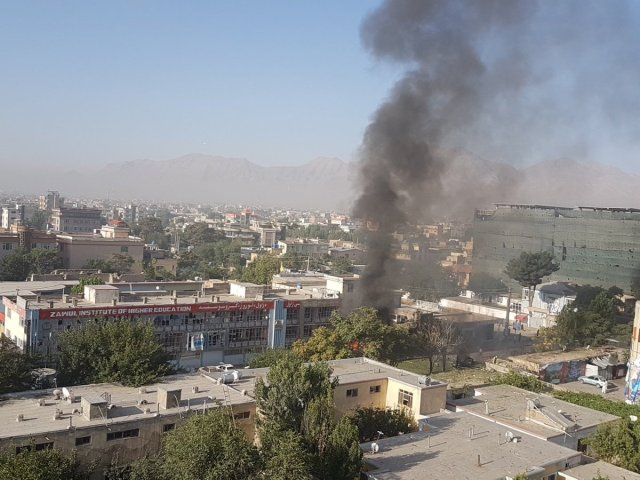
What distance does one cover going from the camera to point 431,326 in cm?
2839

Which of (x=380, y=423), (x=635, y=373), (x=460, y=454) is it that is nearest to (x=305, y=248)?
(x=635, y=373)

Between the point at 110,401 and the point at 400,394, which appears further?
the point at 400,394

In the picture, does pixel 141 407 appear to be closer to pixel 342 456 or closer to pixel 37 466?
pixel 37 466

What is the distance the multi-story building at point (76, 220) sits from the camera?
3664 inches

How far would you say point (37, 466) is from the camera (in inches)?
393

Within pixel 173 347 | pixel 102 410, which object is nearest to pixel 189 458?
pixel 102 410

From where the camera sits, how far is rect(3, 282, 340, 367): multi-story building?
77.5ft

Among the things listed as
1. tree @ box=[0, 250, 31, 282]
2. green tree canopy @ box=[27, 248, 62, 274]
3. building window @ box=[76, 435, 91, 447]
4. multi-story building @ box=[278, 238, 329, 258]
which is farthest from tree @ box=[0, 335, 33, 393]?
multi-story building @ box=[278, 238, 329, 258]

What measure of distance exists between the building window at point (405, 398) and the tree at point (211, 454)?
21.4 ft

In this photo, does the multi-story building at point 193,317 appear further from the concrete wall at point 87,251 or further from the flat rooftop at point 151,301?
the concrete wall at point 87,251

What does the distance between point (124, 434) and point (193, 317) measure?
1383 centimetres

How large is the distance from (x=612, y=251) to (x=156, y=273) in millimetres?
34876

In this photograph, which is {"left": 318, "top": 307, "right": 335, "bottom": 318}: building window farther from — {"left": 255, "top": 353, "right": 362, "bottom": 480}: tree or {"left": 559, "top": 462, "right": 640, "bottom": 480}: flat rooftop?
{"left": 559, "top": 462, "right": 640, "bottom": 480}: flat rooftop

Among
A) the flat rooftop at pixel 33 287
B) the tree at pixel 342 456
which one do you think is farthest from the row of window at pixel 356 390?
the flat rooftop at pixel 33 287
